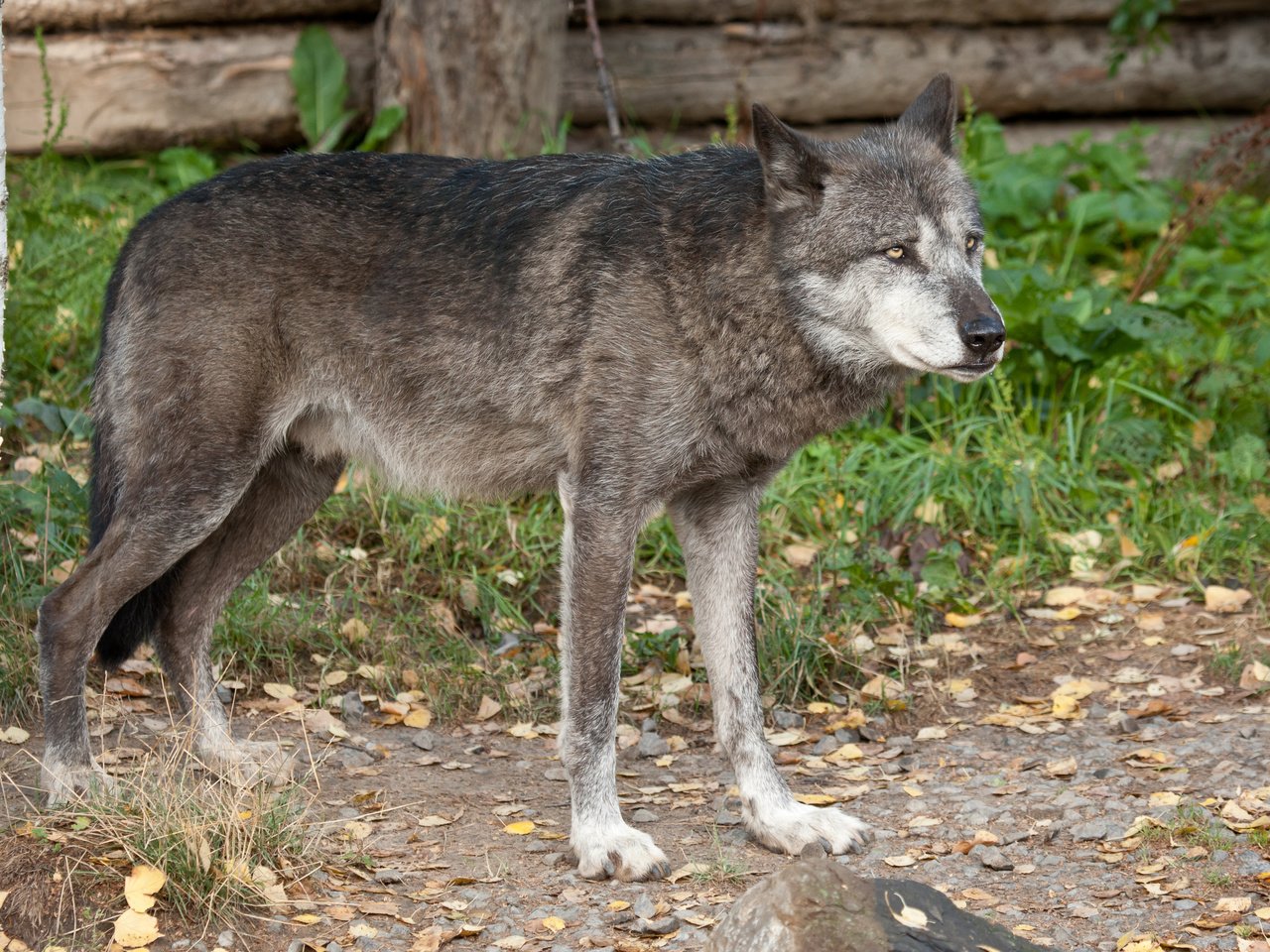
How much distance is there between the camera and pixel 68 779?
404 cm

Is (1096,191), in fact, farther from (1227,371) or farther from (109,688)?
(109,688)

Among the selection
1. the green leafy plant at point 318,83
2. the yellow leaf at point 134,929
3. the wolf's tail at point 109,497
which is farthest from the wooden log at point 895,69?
the yellow leaf at point 134,929

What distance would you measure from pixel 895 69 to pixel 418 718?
5.44 meters

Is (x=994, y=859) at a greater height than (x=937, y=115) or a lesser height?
lesser

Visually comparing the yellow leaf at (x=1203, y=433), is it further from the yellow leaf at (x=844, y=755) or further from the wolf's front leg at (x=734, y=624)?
the wolf's front leg at (x=734, y=624)

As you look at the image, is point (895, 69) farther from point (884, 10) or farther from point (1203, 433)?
point (1203, 433)

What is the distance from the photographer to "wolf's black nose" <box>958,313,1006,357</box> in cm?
372

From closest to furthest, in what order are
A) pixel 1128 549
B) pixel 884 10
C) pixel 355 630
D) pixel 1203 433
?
pixel 355 630, pixel 1128 549, pixel 1203 433, pixel 884 10

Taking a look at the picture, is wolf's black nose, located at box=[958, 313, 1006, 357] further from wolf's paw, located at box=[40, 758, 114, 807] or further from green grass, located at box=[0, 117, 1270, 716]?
wolf's paw, located at box=[40, 758, 114, 807]

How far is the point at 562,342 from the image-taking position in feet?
13.8

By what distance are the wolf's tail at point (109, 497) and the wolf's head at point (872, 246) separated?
6.95 feet

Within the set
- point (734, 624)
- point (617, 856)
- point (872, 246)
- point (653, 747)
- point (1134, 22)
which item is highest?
point (1134, 22)

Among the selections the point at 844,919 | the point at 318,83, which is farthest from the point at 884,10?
the point at 844,919

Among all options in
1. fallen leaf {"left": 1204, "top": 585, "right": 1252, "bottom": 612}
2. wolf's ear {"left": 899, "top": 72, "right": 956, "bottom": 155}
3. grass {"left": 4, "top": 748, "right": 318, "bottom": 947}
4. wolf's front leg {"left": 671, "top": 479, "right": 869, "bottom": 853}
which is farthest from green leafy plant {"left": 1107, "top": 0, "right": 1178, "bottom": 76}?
grass {"left": 4, "top": 748, "right": 318, "bottom": 947}
